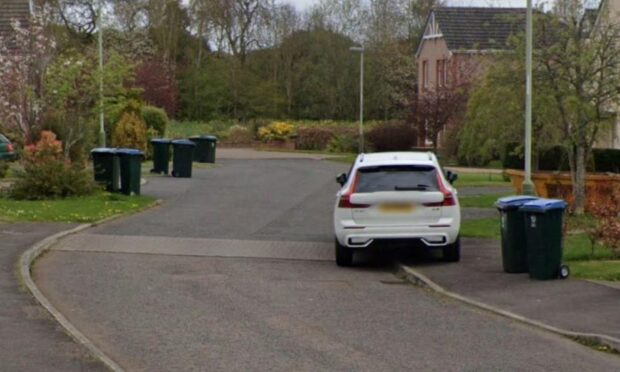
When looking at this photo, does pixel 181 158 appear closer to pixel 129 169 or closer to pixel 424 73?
pixel 129 169

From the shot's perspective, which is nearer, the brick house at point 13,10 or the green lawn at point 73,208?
the green lawn at point 73,208

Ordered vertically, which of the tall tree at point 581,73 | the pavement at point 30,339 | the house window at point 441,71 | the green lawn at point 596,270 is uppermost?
the house window at point 441,71

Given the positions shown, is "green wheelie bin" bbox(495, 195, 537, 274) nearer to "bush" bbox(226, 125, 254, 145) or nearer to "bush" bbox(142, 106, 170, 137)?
"bush" bbox(142, 106, 170, 137)

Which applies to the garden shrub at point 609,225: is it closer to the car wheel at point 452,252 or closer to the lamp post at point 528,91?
the car wheel at point 452,252

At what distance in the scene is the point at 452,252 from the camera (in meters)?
15.8

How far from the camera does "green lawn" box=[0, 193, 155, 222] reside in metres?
20.5

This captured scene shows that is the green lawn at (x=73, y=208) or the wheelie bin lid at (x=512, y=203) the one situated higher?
the wheelie bin lid at (x=512, y=203)

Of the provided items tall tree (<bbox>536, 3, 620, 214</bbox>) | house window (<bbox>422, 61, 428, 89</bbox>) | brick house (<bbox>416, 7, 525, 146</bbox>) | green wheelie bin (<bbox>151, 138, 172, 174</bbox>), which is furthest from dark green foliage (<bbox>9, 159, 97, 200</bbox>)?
house window (<bbox>422, 61, 428, 89</bbox>)

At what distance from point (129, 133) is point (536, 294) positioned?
3070 centimetres

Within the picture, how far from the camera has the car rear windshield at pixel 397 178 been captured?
1551cm

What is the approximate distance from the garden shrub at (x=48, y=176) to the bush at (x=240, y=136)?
40752mm

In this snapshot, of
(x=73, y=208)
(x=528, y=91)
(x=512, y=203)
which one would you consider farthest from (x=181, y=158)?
(x=512, y=203)

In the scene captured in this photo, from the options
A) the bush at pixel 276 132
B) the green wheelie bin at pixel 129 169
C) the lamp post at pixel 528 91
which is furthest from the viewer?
the bush at pixel 276 132

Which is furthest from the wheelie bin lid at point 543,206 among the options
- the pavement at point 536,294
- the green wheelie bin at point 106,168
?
the green wheelie bin at point 106,168
